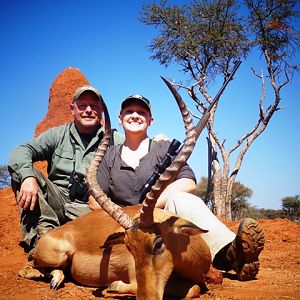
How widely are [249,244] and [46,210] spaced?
297 centimetres

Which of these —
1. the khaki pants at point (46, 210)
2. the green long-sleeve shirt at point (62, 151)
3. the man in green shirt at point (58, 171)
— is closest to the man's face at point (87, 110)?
the man in green shirt at point (58, 171)

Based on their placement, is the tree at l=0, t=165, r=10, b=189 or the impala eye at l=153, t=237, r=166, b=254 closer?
the impala eye at l=153, t=237, r=166, b=254

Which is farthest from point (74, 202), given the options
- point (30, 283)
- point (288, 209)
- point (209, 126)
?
point (288, 209)

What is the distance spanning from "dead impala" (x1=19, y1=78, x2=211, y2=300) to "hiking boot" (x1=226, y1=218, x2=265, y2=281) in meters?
0.50

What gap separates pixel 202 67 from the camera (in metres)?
17.9

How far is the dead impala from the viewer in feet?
11.0

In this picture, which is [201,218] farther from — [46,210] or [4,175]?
[4,175]

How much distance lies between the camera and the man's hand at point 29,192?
18.2ft

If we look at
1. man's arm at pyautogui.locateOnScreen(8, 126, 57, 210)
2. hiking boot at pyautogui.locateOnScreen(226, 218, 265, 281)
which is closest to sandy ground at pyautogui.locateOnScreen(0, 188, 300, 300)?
hiking boot at pyautogui.locateOnScreen(226, 218, 265, 281)

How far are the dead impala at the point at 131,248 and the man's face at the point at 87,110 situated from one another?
1683 mm

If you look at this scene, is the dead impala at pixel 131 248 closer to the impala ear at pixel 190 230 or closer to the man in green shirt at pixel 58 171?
the impala ear at pixel 190 230

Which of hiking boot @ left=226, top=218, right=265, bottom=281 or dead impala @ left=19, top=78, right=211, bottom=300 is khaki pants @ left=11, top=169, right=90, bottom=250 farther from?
hiking boot @ left=226, top=218, right=265, bottom=281

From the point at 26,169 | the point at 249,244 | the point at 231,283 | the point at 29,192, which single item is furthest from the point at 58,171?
the point at 249,244

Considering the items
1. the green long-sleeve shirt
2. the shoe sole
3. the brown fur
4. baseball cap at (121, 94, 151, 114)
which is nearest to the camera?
the brown fur
